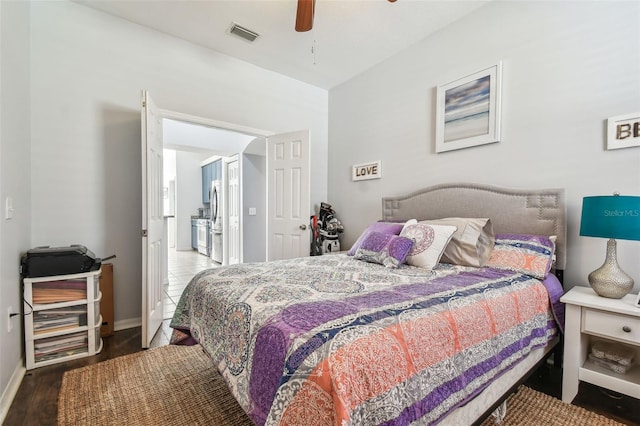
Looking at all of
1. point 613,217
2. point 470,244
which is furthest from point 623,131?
point 470,244

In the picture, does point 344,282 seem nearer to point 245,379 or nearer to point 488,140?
point 245,379

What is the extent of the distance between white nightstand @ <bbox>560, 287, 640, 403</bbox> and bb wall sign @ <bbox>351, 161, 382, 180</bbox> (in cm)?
227

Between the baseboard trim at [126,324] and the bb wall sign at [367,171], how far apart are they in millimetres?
3061

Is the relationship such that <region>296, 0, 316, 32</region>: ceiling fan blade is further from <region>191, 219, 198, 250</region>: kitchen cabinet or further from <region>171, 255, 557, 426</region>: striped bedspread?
<region>191, 219, 198, 250</region>: kitchen cabinet

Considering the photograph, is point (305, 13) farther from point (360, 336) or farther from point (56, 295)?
point (56, 295)

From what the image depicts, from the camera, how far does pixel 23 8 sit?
2.19 meters

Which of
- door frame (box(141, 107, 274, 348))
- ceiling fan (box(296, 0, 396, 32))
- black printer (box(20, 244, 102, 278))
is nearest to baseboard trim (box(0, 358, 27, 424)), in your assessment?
black printer (box(20, 244, 102, 278))

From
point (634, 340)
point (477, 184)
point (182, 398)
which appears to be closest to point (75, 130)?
point (182, 398)

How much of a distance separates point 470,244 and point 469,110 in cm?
136

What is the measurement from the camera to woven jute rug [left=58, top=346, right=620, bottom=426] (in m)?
1.56

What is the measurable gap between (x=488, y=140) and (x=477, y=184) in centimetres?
40

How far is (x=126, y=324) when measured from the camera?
2.84m

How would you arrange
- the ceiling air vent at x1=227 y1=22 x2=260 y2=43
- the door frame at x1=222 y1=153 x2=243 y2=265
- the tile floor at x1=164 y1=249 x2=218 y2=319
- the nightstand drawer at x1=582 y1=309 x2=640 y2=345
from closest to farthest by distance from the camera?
the nightstand drawer at x1=582 y1=309 x2=640 y2=345 < the ceiling air vent at x1=227 y1=22 x2=260 y2=43 < the tile floor at x1=164 y1=249 x2=218 y2=319 < the door frame at x1=222 y1=153 x2=243 y2=265

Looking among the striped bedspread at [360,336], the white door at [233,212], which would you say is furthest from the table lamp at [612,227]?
the white door at [233,212]
